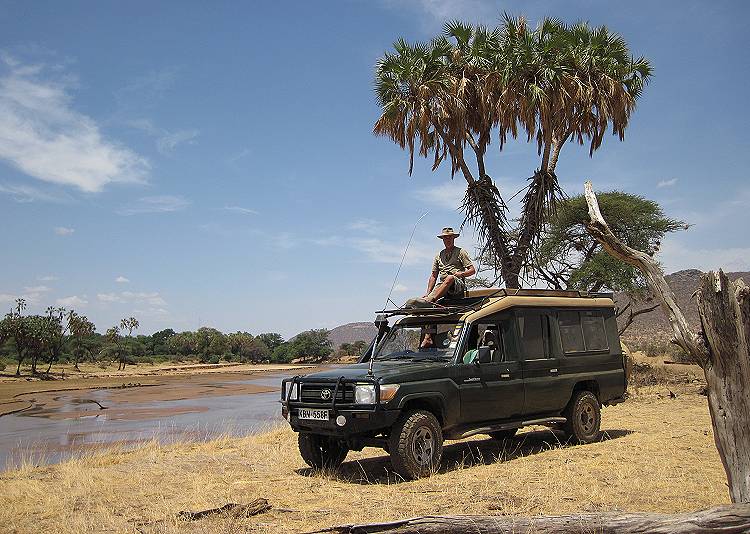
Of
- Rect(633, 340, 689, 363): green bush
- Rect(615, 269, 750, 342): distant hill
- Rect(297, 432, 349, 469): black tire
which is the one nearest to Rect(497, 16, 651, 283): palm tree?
Rect(297, 432, 349, 469): black tire

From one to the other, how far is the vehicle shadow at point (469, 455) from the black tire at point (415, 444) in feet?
0.85

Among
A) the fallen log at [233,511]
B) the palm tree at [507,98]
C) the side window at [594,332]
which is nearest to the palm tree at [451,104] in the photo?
the palm tree at [507,98]

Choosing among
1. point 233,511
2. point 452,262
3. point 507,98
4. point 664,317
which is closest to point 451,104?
point 507,98

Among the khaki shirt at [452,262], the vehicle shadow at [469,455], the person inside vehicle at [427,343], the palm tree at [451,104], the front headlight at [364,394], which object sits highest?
the palm tree at [451,104]

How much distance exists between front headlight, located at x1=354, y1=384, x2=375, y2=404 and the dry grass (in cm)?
101

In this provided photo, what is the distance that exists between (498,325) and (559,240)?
59.7 ft

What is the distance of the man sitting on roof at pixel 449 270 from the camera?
9930 millimetres

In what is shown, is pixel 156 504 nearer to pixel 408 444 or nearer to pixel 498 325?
pixel 408 444

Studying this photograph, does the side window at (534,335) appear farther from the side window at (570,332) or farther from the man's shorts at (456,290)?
the man's shorts at (456,290)

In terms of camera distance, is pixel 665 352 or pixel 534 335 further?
pixel 665 352

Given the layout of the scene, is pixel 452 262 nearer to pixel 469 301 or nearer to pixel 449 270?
pixel 449 270

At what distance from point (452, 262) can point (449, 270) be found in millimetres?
179

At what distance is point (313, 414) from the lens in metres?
8.19

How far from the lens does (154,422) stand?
21.9m
